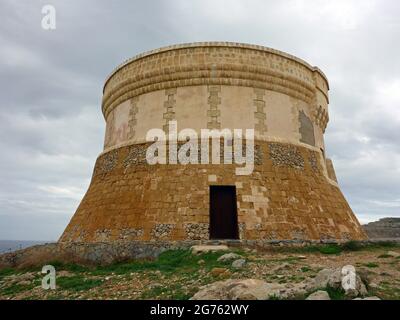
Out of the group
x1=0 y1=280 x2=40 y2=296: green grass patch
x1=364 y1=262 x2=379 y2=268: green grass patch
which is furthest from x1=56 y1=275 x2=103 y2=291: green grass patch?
x1=364 y1=262 x2=379 y2=268: green grass patch

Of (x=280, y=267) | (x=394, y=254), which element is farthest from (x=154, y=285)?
(x=394, y=254)

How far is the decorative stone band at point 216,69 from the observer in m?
12.8

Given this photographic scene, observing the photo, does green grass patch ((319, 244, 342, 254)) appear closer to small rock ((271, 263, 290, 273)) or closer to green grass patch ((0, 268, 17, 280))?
small rock ((271, 263, 290, 273))

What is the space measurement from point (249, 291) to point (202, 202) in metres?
5.59

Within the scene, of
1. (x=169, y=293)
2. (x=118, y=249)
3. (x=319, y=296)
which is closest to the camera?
(x=319, y=296)

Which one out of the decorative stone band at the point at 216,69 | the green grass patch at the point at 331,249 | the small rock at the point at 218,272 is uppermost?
the decorative stone band at the point at 216,69

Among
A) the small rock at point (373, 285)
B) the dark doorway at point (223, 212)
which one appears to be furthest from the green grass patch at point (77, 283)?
the small rock at point (373, 285)

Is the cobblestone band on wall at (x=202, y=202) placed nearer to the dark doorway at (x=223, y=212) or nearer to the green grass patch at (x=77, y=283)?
the dark doorway at (x=223, y=212)

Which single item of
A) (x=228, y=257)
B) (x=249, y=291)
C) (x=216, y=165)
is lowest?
(x=249, y=291)

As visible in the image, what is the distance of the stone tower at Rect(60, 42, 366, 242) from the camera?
10.9m

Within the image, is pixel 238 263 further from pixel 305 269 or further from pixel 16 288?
pixel 16 288

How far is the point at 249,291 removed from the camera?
17.6 feet
